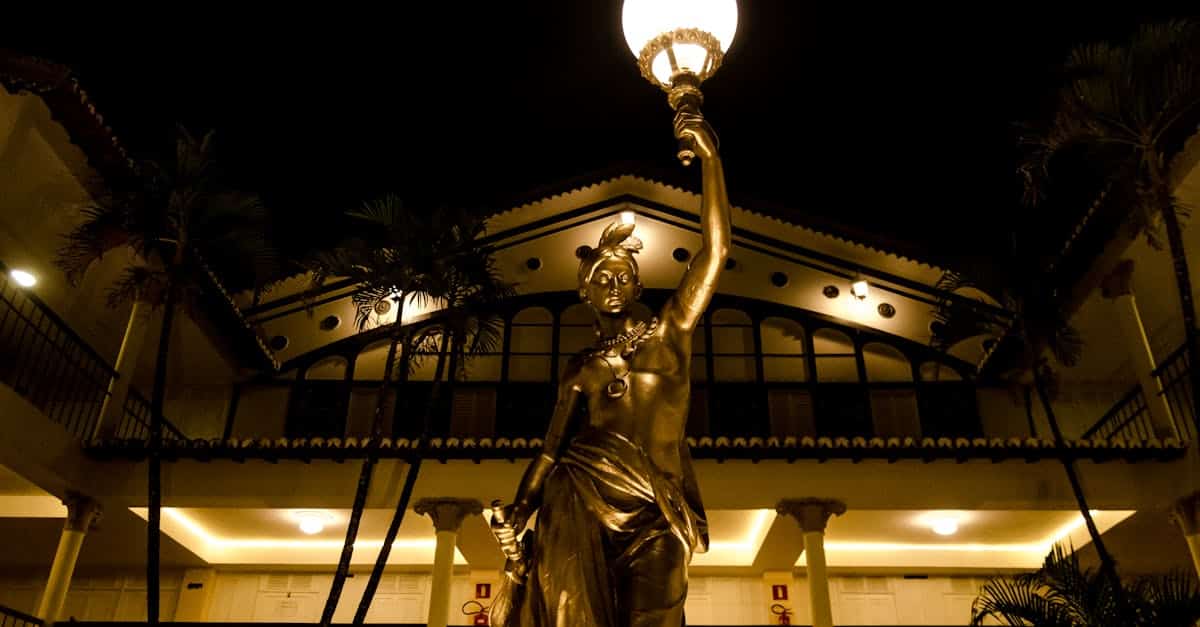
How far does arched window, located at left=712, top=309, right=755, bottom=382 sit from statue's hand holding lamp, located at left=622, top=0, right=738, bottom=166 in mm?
13113

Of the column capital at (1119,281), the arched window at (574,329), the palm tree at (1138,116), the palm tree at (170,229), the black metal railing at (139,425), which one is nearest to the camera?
the palm tree at (1138,116)

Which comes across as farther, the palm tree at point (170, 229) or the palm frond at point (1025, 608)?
the palm tree at point (170, 229)

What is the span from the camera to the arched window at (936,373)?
16328 millimetres

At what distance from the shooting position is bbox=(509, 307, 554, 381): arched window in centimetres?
1647

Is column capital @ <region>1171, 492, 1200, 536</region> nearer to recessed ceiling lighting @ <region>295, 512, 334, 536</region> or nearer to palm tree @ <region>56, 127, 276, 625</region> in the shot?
recessed ceiling lighting @ <region>295, 512, 334, 536</region>

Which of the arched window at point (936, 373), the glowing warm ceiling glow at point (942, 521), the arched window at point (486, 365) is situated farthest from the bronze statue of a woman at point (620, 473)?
the arched window at point (936, 373)

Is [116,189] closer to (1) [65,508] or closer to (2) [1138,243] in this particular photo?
(1) [65,508]

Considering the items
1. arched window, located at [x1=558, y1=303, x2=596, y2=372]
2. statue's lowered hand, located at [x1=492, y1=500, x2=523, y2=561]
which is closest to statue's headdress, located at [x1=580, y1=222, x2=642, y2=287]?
statue's lowered hand, located at [x1=492, y1=500, x2=523, y2=561]

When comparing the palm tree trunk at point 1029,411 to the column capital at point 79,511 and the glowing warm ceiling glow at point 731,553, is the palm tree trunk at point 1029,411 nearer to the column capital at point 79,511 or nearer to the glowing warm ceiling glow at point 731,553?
the glowing warm ceiling glow at point 731,553

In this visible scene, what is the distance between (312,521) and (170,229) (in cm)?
528

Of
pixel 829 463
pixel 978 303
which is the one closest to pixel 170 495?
pixel 829 463

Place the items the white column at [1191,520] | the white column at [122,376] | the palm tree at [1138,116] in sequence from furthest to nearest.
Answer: the white column at [122,376], the white column at [1191,520], the palm tree at [1138,116]

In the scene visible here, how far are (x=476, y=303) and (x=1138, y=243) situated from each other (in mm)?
9047

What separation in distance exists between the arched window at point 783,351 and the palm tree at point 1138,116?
6.79 m
